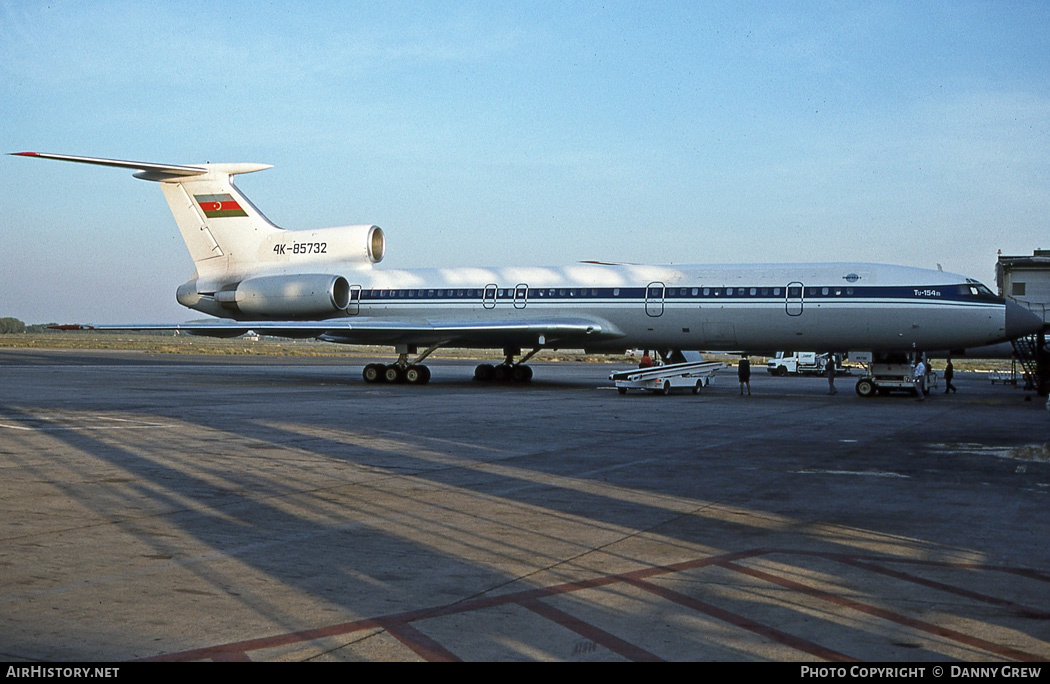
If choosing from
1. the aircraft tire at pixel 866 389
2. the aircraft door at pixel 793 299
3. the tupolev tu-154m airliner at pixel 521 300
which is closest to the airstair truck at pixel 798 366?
the tupolev tu-154m airliner at pixel 521 300

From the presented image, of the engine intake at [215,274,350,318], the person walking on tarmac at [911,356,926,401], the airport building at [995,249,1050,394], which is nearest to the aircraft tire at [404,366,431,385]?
the engine intake at [215,274,350,318]

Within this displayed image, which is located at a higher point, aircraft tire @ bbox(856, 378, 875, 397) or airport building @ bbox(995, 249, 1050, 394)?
airport building @ bbox(995, 249, 1050, 394)

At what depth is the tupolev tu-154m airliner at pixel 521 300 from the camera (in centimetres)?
2478

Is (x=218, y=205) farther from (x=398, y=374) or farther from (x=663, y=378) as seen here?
(x=663, y=378)

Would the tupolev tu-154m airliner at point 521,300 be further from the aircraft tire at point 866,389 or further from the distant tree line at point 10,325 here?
the distant tree line at point 10,325

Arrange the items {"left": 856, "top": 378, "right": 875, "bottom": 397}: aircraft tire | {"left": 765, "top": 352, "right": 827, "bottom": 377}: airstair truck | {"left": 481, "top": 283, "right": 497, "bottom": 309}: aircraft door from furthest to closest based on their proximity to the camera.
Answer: {"left": 765, "top": 352, "right": 827, "bottom": 377}: airstair truck
{"left": 481, "top": 283, "right": 497, "bottom": 309}: aircraft door
{"left": 856, "top": 378, "right": 875, "bottom": 397}: aircraft tire

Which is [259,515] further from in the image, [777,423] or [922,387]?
[922,387]

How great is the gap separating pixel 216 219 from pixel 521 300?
1144 centimetres

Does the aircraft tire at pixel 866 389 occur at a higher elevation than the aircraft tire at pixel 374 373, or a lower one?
lower

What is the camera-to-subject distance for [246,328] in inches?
1187

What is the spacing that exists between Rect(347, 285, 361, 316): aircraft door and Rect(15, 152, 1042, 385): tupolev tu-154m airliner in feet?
0.21

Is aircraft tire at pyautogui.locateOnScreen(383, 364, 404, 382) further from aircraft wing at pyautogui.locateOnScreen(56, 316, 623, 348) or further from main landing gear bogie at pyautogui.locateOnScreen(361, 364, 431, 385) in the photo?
aircraft wing at pyautogui.locateOnScreen(56, 316, 623, 348)

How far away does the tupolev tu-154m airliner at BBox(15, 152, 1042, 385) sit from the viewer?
24.8 m

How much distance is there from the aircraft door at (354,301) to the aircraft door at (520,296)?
19.0ft
